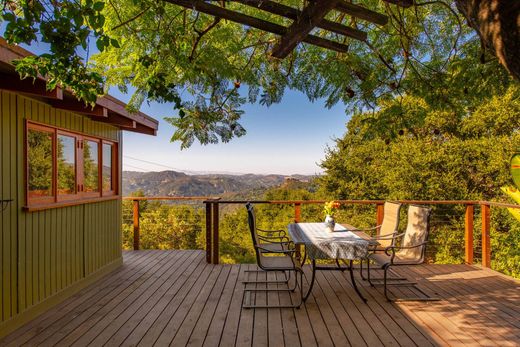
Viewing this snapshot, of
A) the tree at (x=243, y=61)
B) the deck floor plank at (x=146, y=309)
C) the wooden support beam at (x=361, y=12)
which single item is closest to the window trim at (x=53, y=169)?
the tree at (x=243, y=61)

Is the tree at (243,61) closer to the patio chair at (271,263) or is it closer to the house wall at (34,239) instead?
the patio chair at (271,263)

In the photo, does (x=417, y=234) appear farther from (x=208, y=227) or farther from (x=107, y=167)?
(x=107, y=167)

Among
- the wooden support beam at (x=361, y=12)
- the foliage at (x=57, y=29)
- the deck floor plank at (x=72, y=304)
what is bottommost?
the deck floor plank at (x=72, y=304)

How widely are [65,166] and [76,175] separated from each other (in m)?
0.27

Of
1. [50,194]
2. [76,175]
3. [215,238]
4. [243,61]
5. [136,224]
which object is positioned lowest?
[215,238]

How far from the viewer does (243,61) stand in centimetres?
363

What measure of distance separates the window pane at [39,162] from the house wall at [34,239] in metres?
0.17

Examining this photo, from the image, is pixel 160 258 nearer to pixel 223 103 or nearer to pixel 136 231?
pixel 136 231

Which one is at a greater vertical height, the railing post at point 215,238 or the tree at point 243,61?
the tree at point 243,61

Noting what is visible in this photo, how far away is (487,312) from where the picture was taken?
11.4 ft

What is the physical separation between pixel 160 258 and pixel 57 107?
3240 millimetres

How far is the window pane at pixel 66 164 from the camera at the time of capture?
4.35 metres

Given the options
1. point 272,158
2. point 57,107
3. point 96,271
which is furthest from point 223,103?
point 272,158

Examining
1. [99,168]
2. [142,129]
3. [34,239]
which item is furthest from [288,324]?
[142,129]
